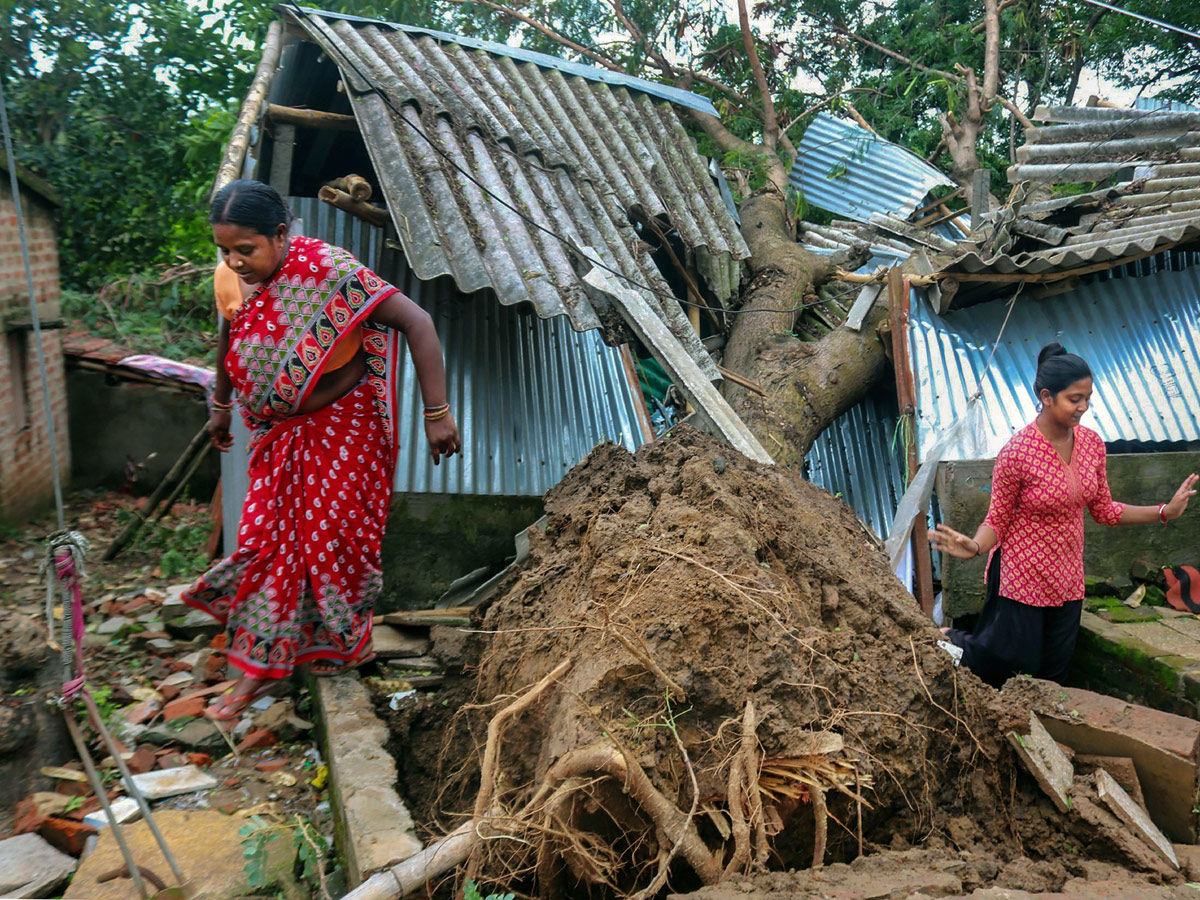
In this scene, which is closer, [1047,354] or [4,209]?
[1047,354]

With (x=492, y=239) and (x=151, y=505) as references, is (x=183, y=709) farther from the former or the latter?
(x=151, y=505)

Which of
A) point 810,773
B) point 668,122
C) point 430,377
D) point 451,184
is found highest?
point 668,122

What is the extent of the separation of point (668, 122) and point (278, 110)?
355 cm

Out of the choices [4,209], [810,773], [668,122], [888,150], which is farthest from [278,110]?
[888,150]

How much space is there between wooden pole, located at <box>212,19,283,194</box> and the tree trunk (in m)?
3.20

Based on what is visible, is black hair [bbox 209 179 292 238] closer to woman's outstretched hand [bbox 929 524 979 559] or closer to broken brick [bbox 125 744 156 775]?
broken brick [bbox 125 744 156 775]

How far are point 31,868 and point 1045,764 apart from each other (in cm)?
301

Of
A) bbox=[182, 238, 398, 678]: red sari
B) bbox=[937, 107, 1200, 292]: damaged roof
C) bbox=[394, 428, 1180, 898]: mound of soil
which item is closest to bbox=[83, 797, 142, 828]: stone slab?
bbox=[182, 238, 398, 678]: red sari

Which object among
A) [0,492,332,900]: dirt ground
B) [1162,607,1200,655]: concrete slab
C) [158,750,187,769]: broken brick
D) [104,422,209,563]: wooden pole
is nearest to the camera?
[0,492,332,900]: dirt ground

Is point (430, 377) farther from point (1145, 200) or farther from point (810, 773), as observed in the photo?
point (1145, 200)

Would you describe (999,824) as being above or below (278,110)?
below

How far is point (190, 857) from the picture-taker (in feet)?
8.63

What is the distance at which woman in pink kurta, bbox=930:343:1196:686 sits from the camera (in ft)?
12.6

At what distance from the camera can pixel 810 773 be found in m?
2.10
